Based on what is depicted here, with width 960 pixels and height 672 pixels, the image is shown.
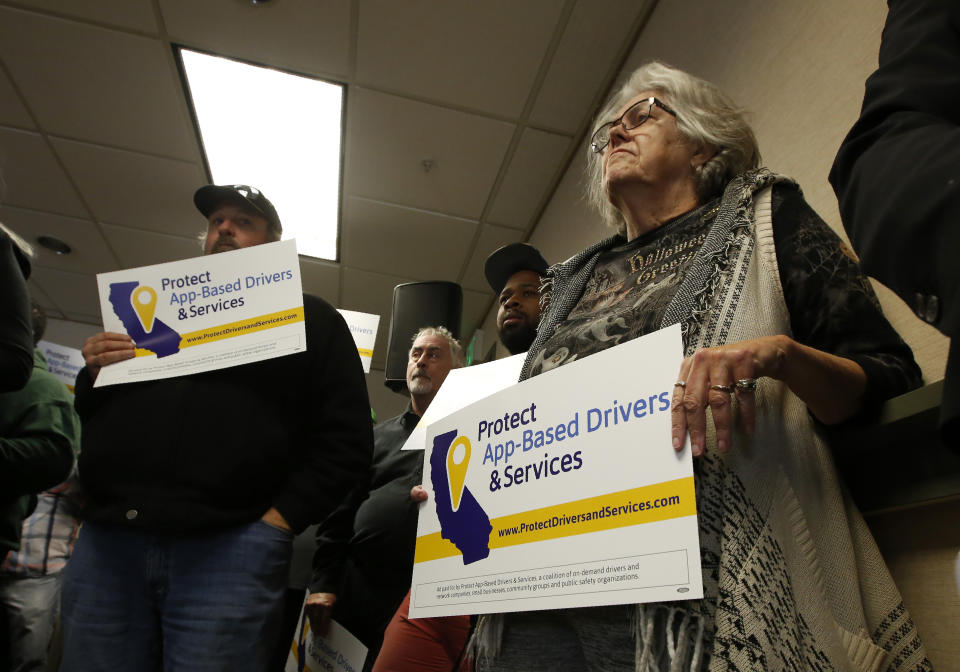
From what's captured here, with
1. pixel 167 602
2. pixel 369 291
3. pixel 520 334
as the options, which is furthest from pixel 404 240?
pixel 167 602

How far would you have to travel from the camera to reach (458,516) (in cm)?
85

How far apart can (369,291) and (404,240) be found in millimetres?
774

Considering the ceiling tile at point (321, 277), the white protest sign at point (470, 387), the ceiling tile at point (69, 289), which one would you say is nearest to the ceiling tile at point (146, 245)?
the ceiling tile at point (69, 289)

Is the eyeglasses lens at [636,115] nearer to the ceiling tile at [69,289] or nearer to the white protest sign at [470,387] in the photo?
the white protest sign at [470,387]

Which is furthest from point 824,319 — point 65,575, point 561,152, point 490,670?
point 561,152

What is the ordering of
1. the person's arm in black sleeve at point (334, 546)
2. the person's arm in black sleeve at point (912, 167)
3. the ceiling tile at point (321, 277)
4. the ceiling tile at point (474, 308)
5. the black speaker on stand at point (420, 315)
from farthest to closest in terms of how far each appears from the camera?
the ceiling tile at point (474, 308) < the ceiling tile at point (321, 277) < the black speaker on stand at point (420, 315) < the person's arm in black sleeve at point (334, 546) < the person's arm in black sleeve at point (912, 167)

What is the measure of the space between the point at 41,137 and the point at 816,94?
3.77 meters

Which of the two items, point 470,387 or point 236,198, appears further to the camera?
point 236,198

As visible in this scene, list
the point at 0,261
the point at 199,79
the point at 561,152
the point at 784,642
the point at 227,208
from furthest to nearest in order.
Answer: the point at 561,152 → the point at 199,79 → the point at 227,208 → the point at 0,261 → the point at 784,642

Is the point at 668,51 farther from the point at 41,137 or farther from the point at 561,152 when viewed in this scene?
the point at 41,137

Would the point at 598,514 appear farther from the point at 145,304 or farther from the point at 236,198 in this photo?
the point at 236,198

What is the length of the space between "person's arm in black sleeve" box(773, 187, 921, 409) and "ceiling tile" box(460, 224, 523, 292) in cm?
315

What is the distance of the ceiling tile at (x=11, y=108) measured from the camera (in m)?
3.09

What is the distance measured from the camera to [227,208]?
1.57 metres
